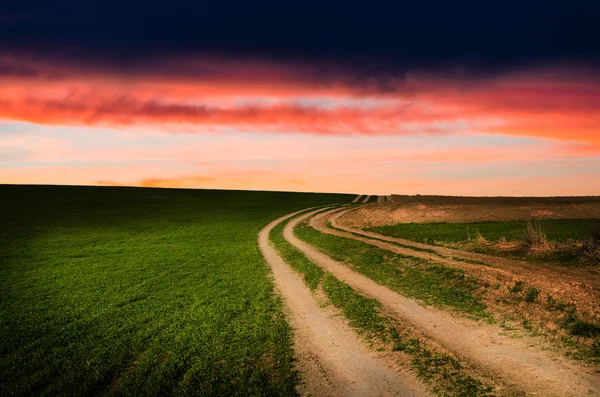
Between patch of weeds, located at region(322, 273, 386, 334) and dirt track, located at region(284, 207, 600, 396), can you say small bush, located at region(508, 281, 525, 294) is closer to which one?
dirt track, located at region(284, 207, 600, 396)

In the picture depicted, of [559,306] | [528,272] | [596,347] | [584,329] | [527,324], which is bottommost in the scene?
[527,324]

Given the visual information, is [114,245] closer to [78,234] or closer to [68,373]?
[78,234]

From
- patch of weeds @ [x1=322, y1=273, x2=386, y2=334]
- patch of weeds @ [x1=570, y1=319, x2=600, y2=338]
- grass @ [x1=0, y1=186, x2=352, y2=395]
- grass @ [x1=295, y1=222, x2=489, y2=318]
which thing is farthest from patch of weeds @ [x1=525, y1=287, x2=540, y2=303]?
grass @ [x1=0, y1=186, x2=352, y2=395]

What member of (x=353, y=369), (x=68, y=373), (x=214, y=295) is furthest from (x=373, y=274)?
(x=68, y=373)

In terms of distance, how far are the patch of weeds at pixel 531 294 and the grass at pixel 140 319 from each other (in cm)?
1012

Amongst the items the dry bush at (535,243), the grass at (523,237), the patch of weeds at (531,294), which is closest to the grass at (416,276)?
the patch of weeds at (531,294)

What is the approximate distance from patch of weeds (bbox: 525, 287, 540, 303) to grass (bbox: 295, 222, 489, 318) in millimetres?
1779

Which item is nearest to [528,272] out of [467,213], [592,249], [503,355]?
[592,249]

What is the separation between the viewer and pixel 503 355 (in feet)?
35.6

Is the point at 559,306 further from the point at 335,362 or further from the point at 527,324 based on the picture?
the point at 335,362

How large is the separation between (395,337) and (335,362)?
265 centimetres

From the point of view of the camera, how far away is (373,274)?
2184 cm

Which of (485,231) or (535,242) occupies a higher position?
(535,242)

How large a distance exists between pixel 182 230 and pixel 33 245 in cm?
1552
